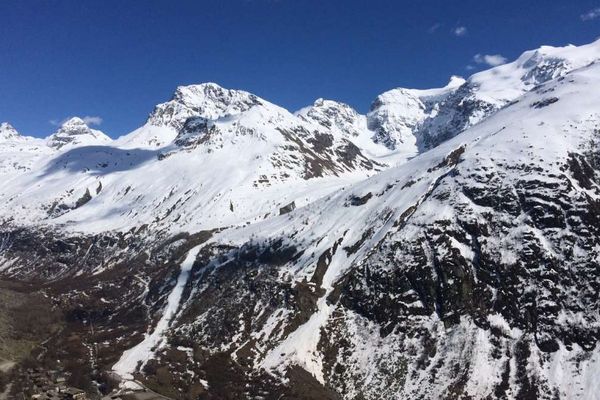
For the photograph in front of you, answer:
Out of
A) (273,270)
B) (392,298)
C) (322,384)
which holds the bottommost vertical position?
(322,384)

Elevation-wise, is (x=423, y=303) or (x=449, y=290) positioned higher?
(x=449, y=290)

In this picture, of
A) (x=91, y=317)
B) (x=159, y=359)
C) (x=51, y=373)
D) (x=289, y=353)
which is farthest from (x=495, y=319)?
(x=91, y=317)

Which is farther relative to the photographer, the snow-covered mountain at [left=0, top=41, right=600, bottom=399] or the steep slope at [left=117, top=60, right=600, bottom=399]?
the snow-covered mountain at [left=0, top=41, right=600, bottom=399]

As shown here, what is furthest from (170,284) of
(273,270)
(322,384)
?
(322,384)

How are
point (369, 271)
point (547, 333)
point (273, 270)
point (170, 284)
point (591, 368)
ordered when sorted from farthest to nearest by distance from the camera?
point (170, 284) < point (273, 270) < point (369, 271) < point (547, 333) < point (591, 368)

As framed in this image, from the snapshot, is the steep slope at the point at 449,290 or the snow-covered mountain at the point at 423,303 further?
the snow-covered mountain at the point at 423,303

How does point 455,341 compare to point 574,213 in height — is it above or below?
below

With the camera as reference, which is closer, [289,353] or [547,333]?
[547,333]

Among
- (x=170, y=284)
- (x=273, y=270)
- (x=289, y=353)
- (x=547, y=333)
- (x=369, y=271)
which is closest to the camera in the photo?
(x=547, y=333)

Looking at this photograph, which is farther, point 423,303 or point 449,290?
point 423,303

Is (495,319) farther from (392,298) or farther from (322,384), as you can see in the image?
(322,384)
